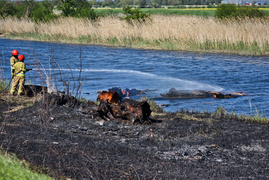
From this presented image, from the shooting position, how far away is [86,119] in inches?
371

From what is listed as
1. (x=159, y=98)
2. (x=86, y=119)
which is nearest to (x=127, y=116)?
(x=86, y=119)

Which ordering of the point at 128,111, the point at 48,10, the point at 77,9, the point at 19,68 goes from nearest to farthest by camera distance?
the point at 128,111 → the point at 19,68 → the point at 77,9 → the point at 48,10

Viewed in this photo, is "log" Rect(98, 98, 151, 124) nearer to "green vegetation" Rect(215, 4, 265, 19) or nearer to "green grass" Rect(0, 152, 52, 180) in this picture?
"green grass" Rect(0, 152, 52, 180)

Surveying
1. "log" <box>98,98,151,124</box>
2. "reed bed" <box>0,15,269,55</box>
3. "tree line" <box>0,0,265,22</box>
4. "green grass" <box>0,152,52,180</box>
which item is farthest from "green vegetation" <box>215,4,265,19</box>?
"green grass" <box>0,152,52,180</box>

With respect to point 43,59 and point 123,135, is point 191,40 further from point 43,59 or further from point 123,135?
point 123,135

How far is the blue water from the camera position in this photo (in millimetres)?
13102

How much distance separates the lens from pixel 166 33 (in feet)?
91.2

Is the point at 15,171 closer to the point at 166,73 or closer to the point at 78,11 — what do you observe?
the point at 166,73

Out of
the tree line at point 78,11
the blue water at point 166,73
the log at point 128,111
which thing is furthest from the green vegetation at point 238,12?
the log at point 128,111

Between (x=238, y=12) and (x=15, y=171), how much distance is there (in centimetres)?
2809

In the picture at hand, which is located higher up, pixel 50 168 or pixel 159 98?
pixel 50 168

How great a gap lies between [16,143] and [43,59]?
59.5 ft

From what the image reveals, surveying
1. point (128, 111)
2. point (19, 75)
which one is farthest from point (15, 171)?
point (19, 75)

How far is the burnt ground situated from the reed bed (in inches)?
621
